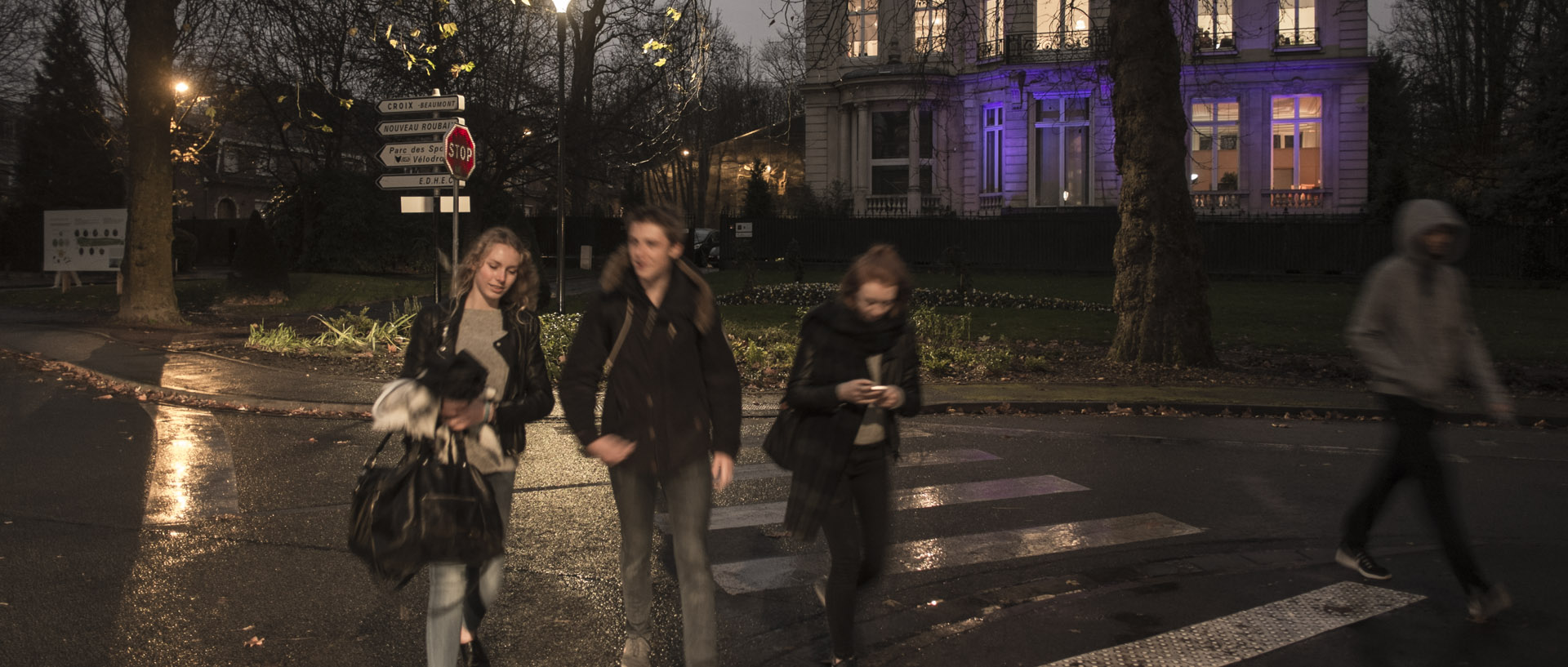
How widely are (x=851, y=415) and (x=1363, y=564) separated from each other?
2.91 metres

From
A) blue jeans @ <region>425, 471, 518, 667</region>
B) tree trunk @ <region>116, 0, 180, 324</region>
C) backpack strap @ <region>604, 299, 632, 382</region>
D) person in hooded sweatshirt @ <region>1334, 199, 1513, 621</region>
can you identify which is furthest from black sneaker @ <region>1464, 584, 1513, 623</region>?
tree trunk @ <region>116, 0, 180, 324</region>

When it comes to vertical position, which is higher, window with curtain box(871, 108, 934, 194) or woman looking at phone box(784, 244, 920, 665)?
window with curtain box(871, 108, 934, 194)

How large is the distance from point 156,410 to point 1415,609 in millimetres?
10433

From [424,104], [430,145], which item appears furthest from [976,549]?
[424,104]

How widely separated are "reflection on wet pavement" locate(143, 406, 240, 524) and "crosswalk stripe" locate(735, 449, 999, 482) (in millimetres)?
3320

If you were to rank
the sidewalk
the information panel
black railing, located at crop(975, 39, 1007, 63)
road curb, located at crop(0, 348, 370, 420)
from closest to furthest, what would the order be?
road curb, located at crop(0, 348, 370, 420) → the sidewalk → the information panel → black railing, located at crop(975, 39, 1007, 63)

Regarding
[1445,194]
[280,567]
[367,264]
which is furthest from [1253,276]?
[280,567]

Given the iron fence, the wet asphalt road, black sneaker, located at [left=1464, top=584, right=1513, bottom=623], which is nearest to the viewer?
the wet asphalt road

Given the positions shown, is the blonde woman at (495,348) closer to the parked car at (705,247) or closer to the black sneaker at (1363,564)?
the black sneaker at (1363,564)

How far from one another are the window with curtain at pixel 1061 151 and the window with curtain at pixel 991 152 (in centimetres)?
132

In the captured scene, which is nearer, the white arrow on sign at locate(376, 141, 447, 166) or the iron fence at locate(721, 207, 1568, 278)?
the white arrow on sign at locate(376, 141, 447, 166)

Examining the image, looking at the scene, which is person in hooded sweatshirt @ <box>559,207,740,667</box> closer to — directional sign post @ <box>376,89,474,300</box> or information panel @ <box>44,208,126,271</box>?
directional sign post @ <box>376,89,474,300</box>

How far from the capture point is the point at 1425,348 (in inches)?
202

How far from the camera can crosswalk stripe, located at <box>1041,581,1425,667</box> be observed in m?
4.55
